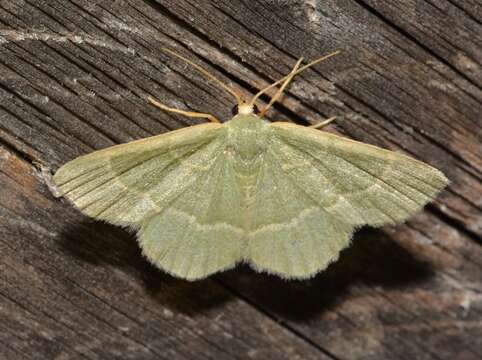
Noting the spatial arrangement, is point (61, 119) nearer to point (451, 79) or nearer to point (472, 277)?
point (451, 79)

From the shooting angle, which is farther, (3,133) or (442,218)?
(442,218)

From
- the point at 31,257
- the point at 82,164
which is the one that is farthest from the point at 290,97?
the point at 31,257

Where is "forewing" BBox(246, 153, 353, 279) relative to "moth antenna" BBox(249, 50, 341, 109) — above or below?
below

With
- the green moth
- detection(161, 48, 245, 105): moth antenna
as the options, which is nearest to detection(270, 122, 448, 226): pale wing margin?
the green moth

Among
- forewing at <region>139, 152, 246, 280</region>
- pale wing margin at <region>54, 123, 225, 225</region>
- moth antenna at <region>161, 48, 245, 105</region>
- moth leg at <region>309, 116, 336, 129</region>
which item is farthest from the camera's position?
moth leg at <region>309, 116, 336, 129</region>

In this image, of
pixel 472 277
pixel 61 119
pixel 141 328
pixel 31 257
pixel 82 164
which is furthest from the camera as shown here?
pixel 472 277

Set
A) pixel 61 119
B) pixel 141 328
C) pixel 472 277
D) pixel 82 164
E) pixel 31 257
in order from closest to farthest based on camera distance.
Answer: pixel 82 164, pixel 61 119, pixel 31 257, pixel 141 328, pixel 472 277

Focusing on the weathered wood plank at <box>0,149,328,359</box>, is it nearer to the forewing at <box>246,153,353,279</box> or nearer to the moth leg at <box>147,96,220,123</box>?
the forewing at <box>246,153,353,279</box>

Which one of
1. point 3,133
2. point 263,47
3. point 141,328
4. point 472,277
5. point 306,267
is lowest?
point 141,328
